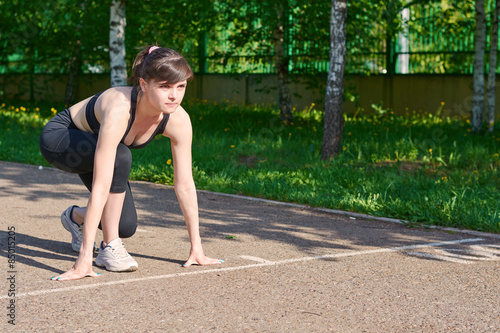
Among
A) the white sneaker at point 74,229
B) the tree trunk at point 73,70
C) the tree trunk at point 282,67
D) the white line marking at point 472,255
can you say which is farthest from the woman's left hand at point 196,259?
the tree trunk at point 73,70

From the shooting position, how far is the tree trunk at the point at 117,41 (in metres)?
13.8

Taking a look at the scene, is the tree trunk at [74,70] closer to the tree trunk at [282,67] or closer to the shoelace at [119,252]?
the tree trunk at [282,67]

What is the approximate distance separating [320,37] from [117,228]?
10.3 m

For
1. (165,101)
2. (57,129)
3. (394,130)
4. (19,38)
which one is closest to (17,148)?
(394,130)

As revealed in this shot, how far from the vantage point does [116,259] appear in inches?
185

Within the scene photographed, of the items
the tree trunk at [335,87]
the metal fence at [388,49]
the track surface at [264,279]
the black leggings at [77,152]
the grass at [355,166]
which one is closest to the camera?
the track surface at [264,279]

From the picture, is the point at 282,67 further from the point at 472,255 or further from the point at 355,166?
the point at 472,255

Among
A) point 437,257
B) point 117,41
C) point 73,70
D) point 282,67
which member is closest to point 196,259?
point 437,257

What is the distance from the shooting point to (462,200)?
716 cm

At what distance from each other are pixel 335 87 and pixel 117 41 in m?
5.45

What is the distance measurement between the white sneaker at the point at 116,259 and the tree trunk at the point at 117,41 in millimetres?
9432

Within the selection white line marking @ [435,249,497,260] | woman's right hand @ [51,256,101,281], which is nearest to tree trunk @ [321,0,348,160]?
white line marking @ [435,249,497,260]

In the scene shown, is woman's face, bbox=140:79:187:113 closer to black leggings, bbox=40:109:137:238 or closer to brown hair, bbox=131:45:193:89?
brown hair, bbox=131:45:193:89

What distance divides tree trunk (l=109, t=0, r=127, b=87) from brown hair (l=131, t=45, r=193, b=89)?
973cm
